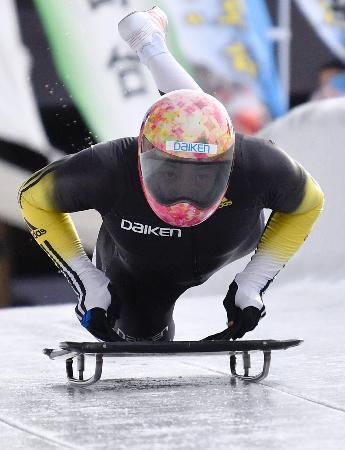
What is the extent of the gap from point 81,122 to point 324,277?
216 cm

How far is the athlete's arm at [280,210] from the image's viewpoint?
3.73 meters

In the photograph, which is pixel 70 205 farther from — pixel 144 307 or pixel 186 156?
pixel 144 307

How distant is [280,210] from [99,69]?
4.49 meters

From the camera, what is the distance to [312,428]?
113 inches

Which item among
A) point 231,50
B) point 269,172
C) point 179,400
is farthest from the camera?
point 231,50

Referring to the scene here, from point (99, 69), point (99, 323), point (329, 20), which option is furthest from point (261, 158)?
point (329, 20)

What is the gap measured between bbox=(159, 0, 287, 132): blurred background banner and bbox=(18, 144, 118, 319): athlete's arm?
14.8 feet

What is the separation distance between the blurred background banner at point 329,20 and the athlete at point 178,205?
4.76 m

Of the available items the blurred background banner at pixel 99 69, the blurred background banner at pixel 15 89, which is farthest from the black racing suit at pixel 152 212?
the blurred background banner at pixel 99 69

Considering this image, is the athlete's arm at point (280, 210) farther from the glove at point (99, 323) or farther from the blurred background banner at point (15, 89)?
the blurred background banner at point (15, 89)

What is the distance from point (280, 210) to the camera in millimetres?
3881

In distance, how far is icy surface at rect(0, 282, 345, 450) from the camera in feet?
9.07

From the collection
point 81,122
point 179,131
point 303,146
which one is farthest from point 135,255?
point 81,122

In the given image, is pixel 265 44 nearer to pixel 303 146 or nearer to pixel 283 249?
pixel 303 146
